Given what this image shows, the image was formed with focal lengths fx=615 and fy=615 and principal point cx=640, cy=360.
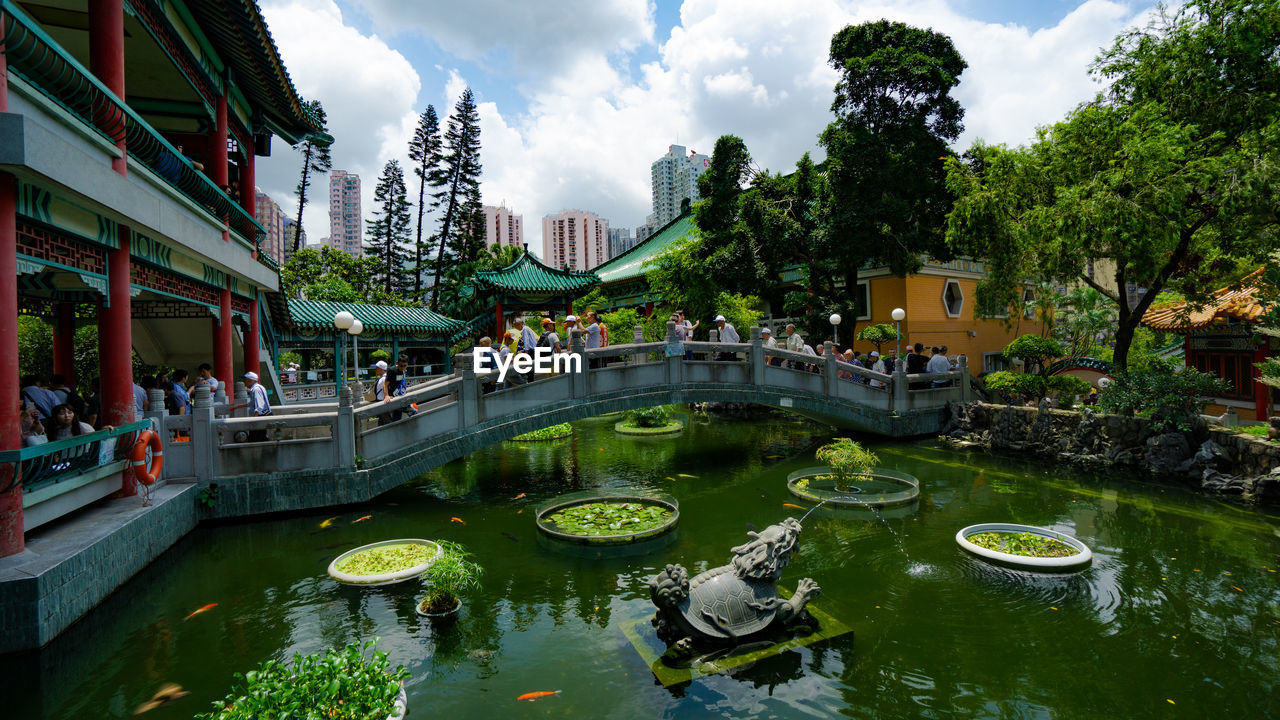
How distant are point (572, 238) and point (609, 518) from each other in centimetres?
5241

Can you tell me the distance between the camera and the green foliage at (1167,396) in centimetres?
1070

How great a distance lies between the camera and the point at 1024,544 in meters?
7.51

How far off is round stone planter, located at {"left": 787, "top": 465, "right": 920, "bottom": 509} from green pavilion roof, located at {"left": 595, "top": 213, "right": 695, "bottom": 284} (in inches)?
651

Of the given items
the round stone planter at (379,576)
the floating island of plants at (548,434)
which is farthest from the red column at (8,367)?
the floating island of plants at (548,434)

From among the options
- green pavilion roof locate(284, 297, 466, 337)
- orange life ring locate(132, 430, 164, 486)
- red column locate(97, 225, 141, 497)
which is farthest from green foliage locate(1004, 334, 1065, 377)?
green pavilion roof locate(284, 297, 466, 337)

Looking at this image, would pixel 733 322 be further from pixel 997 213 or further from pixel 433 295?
pixel 433 295

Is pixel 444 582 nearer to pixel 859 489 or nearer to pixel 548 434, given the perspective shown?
pixel 859 489

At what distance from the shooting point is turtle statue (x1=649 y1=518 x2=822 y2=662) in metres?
5.03

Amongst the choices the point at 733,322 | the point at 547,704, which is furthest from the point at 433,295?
the point at 547,704

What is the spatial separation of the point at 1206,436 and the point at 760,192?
12.1m

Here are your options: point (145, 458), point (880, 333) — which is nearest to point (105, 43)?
point (145, 458)

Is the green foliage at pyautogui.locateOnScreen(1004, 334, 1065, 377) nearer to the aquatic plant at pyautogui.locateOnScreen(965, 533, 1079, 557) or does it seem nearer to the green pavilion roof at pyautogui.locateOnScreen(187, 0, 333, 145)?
the aquatic plant at pyautogui.locateOnScreen(965, 533, 1079, 557)

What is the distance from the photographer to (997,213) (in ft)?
46.3

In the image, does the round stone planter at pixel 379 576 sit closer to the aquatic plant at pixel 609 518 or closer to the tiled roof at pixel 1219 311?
the aquatic plant at pixel 609 518
